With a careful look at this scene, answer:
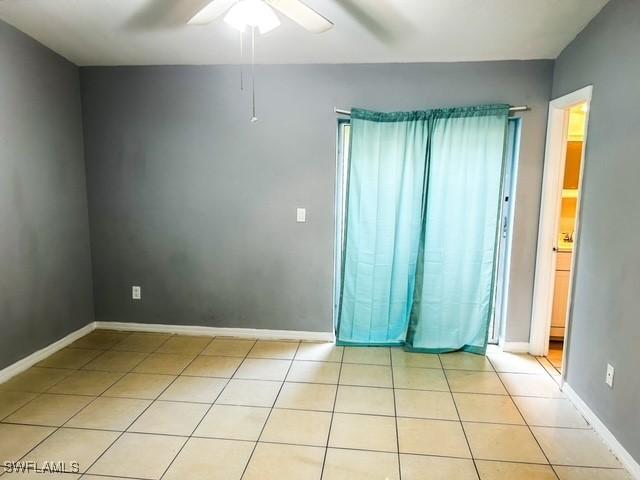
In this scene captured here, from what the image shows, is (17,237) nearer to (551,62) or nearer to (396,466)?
(396,466)

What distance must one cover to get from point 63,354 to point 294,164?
7.63ft

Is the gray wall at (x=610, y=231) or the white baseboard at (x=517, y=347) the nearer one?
the gray wall at (x=610, y=231)

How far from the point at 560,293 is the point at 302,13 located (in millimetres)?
2989

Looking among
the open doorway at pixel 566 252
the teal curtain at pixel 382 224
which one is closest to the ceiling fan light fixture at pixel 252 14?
the teal curtain at pixel 382 224

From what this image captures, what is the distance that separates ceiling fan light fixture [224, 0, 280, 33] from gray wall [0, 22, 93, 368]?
5.88ft

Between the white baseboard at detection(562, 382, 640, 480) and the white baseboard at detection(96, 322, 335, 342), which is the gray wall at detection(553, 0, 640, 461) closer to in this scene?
the white baseboard at detection(562, 382, 640, 480)

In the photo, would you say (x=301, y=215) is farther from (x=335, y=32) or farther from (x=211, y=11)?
(x=211, y=11)

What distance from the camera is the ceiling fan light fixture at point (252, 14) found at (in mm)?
1754

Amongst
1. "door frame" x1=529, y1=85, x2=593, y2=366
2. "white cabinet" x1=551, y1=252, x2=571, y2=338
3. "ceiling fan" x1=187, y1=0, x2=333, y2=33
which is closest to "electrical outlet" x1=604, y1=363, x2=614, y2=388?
"door frame" x1=529, y1=85, x2=593, y2=366

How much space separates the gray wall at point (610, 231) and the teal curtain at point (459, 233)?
2.05 feet

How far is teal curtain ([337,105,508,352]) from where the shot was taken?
2.96m

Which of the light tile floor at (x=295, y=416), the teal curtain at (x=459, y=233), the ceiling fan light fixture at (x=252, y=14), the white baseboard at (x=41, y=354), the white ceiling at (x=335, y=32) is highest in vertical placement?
the white ceiling at (x=335, y=32)

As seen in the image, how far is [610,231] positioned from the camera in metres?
2.16

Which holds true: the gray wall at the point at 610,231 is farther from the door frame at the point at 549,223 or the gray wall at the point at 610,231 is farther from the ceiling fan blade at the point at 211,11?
the ceiling fan blade at the point at 211,11
